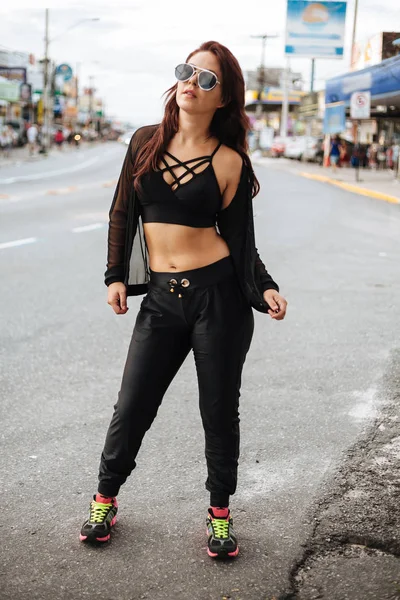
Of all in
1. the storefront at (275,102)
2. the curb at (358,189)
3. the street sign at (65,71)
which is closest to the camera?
the curb at (358,189)

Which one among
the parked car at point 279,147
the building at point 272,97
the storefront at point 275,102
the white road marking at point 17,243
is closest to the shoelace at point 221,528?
the white road marking at point 17,243

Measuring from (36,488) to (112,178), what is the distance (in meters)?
28.1

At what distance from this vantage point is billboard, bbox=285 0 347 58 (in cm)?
4888

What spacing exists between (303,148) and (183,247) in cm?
5688

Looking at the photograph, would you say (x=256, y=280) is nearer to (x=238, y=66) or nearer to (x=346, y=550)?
(x=238, y=66)

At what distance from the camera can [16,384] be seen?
18.5ft

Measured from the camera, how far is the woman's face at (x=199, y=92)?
10.3 ft

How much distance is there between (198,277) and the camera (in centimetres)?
324

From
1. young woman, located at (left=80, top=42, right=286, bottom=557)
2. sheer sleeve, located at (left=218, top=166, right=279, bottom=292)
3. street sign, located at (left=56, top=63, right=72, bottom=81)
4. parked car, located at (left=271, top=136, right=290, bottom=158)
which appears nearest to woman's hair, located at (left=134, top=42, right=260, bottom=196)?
young woman, located at (left=80, top=42, right=286, bottom=557)

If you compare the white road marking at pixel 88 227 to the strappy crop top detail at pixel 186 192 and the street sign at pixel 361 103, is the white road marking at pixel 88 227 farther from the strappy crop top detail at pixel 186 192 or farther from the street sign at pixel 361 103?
the street sign at pixel 361 103

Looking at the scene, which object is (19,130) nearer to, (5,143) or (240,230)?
(5,143)

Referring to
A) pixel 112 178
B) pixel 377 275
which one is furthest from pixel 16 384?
pixel 112 178

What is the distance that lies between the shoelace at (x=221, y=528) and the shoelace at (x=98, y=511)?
0.41 metres

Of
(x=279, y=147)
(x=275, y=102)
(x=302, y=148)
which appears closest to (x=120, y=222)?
(x=302, y=148)
